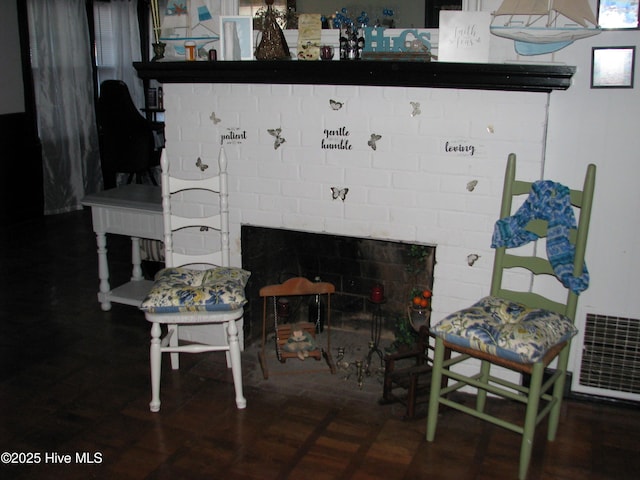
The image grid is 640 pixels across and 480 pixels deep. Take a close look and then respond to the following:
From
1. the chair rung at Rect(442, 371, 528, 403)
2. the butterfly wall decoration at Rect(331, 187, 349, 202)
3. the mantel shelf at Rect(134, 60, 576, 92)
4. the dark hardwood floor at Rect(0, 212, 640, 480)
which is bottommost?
the dark hardwood floor at Rect(0, 212, 640, 480)

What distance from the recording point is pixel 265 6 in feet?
9.88

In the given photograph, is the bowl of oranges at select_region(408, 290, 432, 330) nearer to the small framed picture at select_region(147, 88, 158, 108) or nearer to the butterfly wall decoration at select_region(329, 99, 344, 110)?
the butterfly wall decoration at select_region(329, 99, 344, 110)

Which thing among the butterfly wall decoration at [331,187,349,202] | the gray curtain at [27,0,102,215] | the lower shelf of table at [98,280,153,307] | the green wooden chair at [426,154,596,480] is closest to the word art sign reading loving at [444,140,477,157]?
the green wooden chair at [426,154,596,480]

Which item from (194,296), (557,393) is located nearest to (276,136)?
(194,296)

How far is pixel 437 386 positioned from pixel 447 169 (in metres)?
0.86

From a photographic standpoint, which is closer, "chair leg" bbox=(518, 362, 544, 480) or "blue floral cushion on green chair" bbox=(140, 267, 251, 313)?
"chair leg" bbox=(518, 362, 544, 480)

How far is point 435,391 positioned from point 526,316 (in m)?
0.43

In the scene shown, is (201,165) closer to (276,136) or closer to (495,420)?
(276,136)

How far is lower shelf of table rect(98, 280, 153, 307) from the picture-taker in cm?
369

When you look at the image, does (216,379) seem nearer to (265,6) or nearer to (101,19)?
(265,6)

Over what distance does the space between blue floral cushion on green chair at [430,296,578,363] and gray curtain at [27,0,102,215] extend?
4663 millimetres

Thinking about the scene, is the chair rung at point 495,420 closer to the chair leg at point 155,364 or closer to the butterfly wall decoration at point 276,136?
the chair leg at point 155,364

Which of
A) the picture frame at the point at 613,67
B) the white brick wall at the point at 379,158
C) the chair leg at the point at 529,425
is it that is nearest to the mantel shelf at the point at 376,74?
the white brick wall at the point at 379,158

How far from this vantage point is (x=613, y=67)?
2.50 meters
